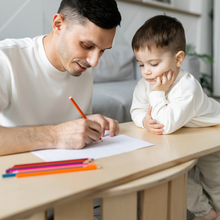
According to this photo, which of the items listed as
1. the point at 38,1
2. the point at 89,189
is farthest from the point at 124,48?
the point at 89,189

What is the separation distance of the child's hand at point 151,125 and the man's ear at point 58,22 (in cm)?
53

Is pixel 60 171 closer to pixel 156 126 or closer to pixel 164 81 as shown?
pixel 156 126

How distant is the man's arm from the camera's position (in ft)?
2.46

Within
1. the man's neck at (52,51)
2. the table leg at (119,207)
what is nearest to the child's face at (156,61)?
the man's neck at (52,51)

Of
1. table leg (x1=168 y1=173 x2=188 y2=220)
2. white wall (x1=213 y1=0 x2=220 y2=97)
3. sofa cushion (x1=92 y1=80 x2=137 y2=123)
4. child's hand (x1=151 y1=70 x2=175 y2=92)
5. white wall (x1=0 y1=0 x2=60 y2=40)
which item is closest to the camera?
table leg (x1=168 y1=173 x2=188 y2=220)

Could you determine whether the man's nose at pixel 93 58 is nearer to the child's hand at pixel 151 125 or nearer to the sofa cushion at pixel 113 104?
the child's hand at pixel 151 125

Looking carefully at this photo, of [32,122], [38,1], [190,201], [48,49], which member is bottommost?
[190,201]

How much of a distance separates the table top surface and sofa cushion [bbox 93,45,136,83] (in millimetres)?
1975

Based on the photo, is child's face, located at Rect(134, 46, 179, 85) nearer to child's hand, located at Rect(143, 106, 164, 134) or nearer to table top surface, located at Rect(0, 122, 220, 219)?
child's hand, located at Rect(143, 106, 164, 134)

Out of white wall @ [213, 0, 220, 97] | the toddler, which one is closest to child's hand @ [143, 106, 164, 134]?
the toddler

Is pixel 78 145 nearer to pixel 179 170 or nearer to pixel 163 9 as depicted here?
pixel 179 170

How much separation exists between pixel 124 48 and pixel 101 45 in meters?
2.27

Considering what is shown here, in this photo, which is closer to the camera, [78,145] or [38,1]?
[78,145]

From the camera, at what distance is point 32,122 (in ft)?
3.67
